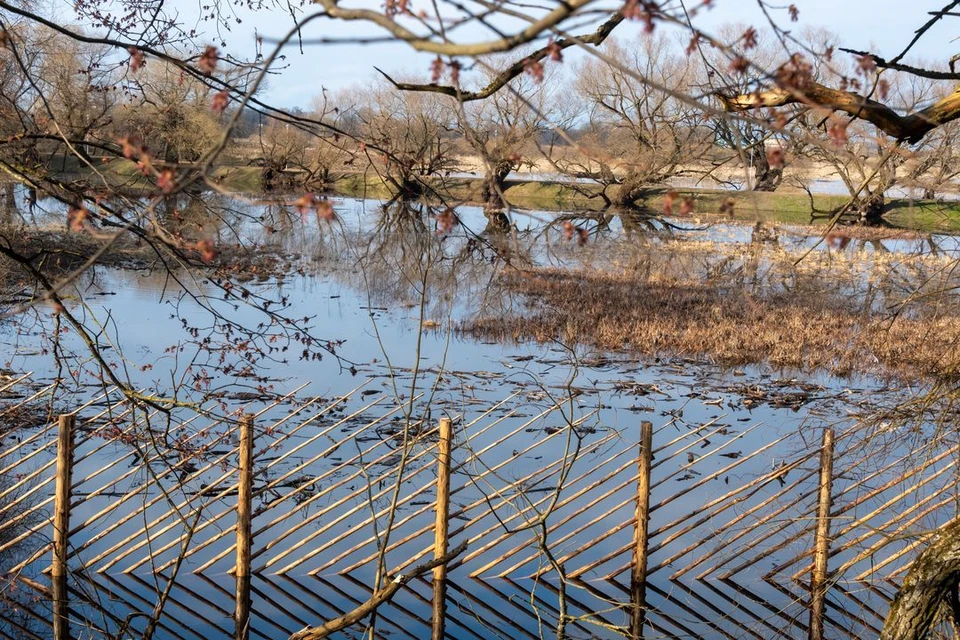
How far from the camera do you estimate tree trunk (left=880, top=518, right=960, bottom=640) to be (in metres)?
4.50

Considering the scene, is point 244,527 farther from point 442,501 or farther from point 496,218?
→ point 496,218

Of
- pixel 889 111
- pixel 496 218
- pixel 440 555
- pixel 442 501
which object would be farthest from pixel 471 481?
pixel 496 218

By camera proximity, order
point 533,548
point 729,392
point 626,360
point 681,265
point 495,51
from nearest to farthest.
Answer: point 495,51
point 533,548
point 729,392
point 626,360
point 681,265

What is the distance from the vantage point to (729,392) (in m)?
13.1

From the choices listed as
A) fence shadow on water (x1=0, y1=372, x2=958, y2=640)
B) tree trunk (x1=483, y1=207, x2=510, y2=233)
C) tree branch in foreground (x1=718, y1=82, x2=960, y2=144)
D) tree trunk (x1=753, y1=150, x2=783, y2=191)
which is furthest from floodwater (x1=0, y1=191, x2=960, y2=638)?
tree branch in foreground (x1=718, y1=82, x2=960, y2=144)

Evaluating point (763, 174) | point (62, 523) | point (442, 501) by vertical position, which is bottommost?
point (62, 523)

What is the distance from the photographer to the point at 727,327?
16.5 m

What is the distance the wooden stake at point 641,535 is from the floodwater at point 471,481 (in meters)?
0.12

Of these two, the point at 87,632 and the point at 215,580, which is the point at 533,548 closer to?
the point at 215,580

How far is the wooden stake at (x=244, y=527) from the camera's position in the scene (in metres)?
6.75

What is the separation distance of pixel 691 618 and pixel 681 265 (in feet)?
59.9

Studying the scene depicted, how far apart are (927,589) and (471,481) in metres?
2.70

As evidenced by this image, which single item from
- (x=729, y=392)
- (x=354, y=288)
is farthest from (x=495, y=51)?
(x=354, y=288)

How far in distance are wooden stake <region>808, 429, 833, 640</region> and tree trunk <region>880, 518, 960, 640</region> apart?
232 centimetres
